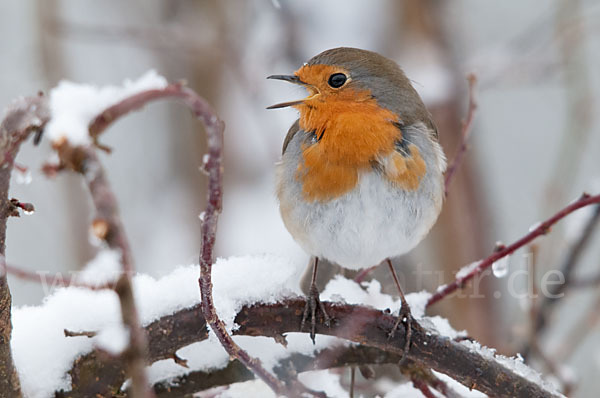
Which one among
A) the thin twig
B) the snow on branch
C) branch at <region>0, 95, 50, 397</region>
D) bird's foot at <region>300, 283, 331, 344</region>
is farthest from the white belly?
branch at <region>0, 95, 50, 397</region>

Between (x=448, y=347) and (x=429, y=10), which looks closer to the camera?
(x=448, y=347)

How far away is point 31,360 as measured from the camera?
154cm

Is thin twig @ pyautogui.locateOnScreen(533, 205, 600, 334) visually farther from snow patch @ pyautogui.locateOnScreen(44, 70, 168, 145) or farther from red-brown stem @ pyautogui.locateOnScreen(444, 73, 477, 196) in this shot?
snow patch @ pyautogui.locateOnScreen(44, 70, 168, 145)

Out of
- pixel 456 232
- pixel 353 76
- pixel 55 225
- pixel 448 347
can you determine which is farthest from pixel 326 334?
pixel 55 225

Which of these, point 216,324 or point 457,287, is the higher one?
point 457,287

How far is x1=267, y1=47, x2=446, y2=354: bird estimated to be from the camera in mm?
2188

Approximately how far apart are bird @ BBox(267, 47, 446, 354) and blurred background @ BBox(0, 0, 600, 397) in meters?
0.37

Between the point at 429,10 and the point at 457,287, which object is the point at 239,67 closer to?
the point at 429,10

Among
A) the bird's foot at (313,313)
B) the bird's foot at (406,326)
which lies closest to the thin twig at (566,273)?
the bird's foot at (406,326)

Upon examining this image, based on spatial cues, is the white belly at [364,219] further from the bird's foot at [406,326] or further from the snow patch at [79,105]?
the snow patch at [79,105]

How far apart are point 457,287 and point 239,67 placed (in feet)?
9.12

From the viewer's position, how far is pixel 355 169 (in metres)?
2.18

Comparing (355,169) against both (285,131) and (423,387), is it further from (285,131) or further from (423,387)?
(285,131)

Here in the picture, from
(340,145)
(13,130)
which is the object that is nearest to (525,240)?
(340,145)
